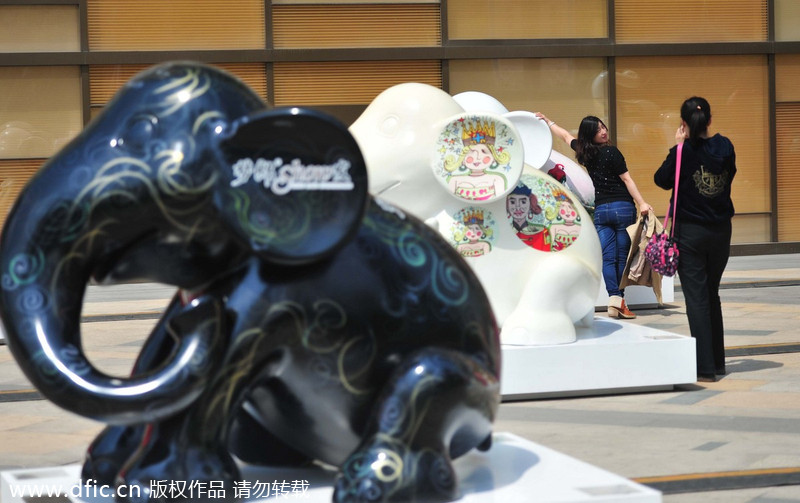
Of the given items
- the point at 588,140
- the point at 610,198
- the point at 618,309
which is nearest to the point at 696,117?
the point at 588,140

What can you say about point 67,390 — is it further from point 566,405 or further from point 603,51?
point 603,51

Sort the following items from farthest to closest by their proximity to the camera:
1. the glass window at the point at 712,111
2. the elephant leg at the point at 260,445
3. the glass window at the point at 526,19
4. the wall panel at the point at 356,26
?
the glass window at the point at 712,111 → the glass window at the point at 526,19 → the wall panel at the point at 356,26 → the elephant leg at the point at 260,445

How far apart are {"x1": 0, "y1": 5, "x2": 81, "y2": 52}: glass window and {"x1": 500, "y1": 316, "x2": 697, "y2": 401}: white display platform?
1052 centimetres

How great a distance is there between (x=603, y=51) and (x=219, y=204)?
14443mm

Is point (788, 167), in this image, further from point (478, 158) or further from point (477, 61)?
point (478, 158)

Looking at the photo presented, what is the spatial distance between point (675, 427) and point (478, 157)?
1751 millimetres

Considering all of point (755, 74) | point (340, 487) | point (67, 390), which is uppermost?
point (755, 74)

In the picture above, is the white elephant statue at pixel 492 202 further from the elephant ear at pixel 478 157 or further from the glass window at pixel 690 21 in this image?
the glass window at pixel 690 21

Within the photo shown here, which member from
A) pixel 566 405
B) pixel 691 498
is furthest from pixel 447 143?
pixel 691 498

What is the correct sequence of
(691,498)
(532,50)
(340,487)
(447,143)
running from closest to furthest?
1. (340,487)
2. (691,498)
3. (447,143)
4. (532,50)

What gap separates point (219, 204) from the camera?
109 inches

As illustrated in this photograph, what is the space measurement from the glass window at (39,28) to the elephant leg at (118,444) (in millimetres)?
12941

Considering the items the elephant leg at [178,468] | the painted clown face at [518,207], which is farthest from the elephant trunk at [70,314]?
the painted clown face at [518,207]

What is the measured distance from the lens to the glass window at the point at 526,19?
16344 millimetres
